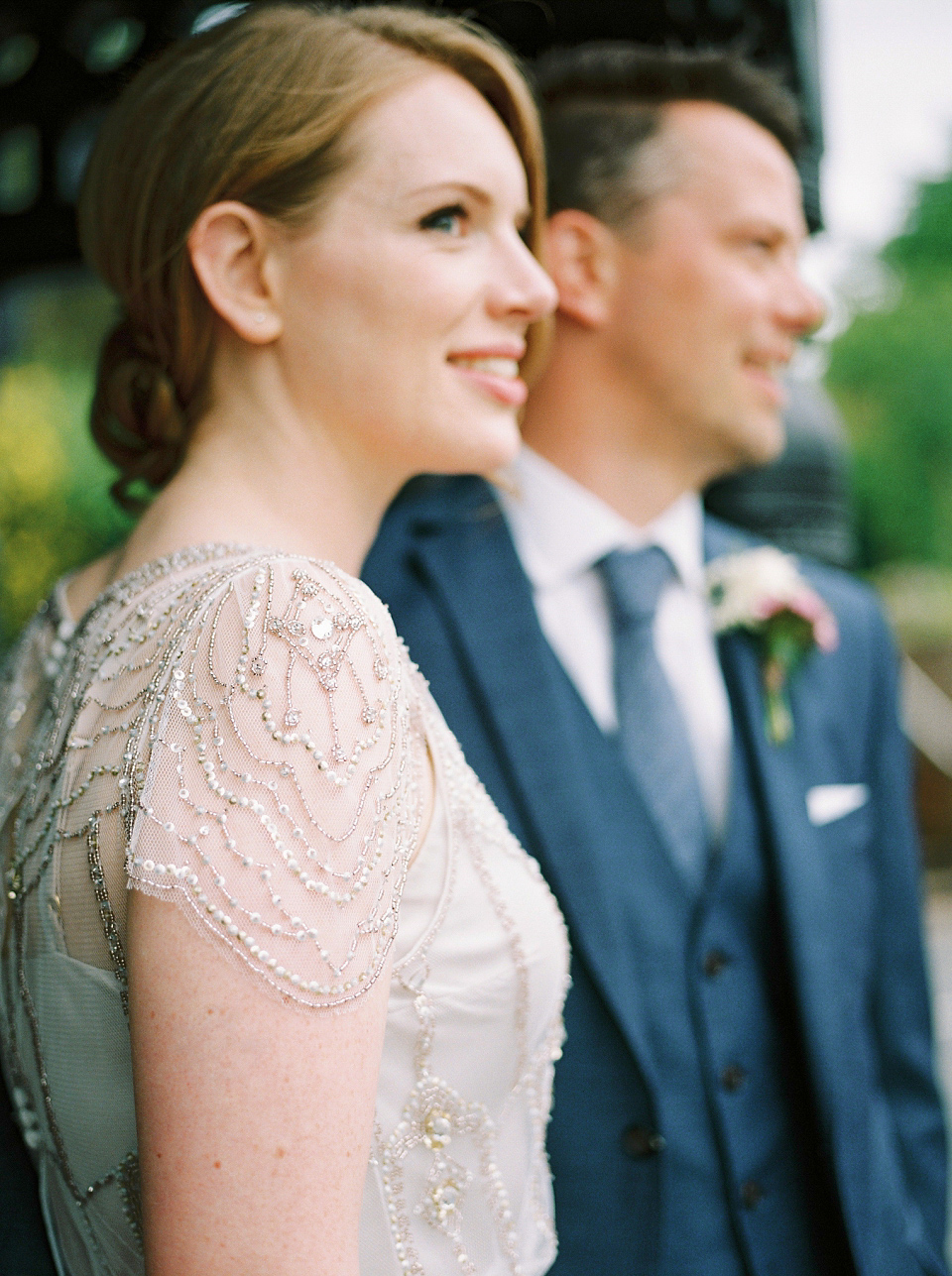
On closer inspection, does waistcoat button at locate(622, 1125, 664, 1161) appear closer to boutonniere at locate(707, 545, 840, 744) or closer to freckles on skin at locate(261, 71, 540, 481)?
boutonniere at locate(707, 545, 840, 744)

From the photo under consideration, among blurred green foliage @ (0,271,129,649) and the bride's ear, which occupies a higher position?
the bride's ear

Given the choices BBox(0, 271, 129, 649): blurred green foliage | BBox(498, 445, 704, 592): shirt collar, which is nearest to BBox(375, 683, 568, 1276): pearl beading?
BBox(498, 445, 704, 592): shirt collar

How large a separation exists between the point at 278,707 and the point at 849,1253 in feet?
5.06

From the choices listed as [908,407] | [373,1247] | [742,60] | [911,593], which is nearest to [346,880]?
[373,1247]

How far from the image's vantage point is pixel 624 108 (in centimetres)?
242

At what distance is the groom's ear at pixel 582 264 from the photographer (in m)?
2.30

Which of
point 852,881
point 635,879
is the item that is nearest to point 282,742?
point 635,879

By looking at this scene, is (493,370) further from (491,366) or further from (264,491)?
(264,491)

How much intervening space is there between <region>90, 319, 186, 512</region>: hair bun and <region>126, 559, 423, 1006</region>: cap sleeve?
1.95 feet

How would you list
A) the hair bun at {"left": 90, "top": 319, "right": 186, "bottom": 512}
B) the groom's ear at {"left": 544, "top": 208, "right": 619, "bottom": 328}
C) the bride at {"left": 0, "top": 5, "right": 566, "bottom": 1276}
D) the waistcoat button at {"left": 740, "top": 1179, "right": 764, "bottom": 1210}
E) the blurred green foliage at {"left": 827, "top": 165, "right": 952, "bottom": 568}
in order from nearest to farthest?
the bride at {"left": 0, "top": 5, "right": 566, "bottom": 1276}, the hair bun at {"left": 90, "top": 319, "right": 186, "bottom": 512}, the waistcoat button at {"left": 740, "top": 1179, "right": 764, "bottom": 1210}, the groom's ear at {"left": 544, "top": 208, "right": 619, "bottom": 328}, the blurred green foliage at {"left": 827, "top": 165, "right": 952, "bottom": 568}

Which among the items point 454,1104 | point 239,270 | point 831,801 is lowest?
point 831,801

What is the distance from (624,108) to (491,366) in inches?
51.0

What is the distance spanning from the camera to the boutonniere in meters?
2.14

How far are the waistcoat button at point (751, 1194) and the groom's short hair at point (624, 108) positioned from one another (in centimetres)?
187
